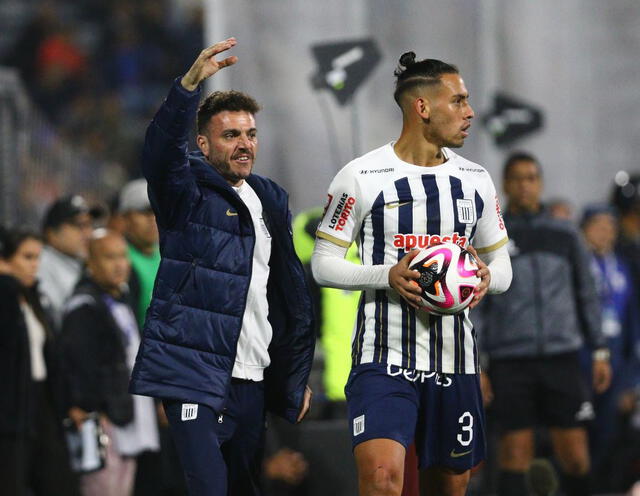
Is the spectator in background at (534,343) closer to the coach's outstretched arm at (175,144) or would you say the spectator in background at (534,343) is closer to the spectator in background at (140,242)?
the spectator in background at (140,242)

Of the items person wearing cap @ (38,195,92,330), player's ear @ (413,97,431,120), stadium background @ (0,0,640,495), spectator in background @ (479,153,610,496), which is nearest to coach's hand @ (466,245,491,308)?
player's ear @ (413,97,431,120)

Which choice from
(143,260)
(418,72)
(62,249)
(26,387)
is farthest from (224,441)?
(62,249)

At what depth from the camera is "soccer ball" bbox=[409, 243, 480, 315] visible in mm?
5344

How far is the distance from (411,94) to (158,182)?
3.42 feet

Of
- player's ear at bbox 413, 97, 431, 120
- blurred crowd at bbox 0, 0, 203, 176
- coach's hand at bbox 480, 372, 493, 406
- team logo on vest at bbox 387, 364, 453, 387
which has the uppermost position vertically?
blurred crowd at bbox 0, 0, 203, 176

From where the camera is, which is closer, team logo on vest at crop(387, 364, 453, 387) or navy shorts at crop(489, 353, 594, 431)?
team logo on vest at crop(387, 364, 453, 387)

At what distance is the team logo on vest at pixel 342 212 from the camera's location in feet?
18.5

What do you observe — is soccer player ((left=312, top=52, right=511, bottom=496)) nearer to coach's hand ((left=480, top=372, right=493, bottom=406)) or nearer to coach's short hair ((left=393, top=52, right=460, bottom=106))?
coach's short hair ((left=393, top=52, right=460, bottom=106))

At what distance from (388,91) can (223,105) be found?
3.90 metres

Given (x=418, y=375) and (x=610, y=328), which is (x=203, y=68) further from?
(x=610, y=328)

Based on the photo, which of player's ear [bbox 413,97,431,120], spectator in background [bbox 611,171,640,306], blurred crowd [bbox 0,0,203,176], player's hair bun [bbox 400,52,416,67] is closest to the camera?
player's ear [bbox 413,97,431,120]

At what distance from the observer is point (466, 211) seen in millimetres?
5656

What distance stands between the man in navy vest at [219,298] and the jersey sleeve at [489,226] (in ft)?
2.35

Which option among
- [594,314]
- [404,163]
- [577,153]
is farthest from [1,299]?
[577,153]
